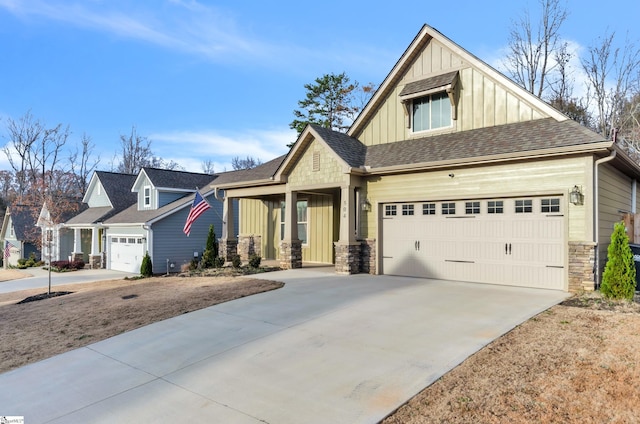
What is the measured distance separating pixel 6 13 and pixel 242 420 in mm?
18913

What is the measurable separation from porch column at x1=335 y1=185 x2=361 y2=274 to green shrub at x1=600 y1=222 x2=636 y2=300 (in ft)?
21.5

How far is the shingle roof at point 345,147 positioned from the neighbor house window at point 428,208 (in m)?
2.52

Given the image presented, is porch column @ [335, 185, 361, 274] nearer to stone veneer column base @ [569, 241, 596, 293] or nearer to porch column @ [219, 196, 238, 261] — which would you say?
stone veneer column base @ [569, 241, 596, 293]

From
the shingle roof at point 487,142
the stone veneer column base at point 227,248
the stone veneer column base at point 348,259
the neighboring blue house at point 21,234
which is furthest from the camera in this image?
the neighboring blue house at point 21,234

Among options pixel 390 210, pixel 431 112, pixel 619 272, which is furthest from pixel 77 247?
pixel 619 272

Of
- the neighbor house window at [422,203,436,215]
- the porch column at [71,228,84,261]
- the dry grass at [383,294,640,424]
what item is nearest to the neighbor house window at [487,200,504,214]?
the neighbor house window at [422,203,436,215]

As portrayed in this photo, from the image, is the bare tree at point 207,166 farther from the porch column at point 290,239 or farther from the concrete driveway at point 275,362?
the concrete driveway at point 275,362

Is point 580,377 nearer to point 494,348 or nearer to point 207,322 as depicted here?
point 494,348

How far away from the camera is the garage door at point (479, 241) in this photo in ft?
30.7

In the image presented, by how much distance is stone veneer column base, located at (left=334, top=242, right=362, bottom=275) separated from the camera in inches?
488

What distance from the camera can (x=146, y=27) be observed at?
13547mm

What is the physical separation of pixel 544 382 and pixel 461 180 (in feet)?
23.5

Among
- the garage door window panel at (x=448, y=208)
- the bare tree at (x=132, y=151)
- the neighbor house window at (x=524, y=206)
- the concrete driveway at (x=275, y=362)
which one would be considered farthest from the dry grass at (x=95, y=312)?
the bare tree at (x=132, y=151)

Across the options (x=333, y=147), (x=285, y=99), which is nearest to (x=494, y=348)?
(x=333, y=147)
